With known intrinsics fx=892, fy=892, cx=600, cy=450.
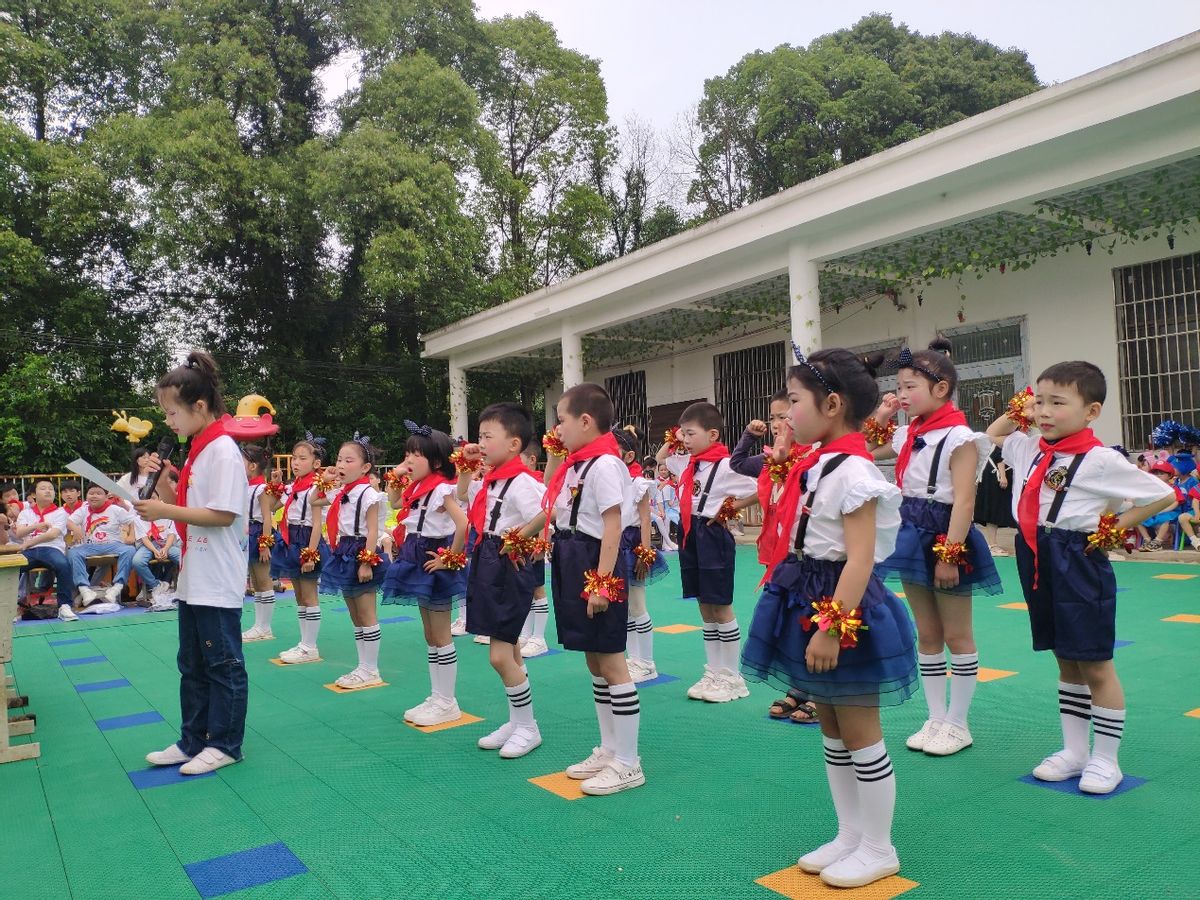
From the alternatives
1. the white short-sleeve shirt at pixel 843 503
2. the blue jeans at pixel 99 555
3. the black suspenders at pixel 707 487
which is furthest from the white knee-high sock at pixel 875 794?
the blue jeans at pixel 99 555

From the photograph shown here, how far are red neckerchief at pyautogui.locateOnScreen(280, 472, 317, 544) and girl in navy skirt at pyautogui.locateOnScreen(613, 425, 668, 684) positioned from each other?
226 cm

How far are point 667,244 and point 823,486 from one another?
11634 mm

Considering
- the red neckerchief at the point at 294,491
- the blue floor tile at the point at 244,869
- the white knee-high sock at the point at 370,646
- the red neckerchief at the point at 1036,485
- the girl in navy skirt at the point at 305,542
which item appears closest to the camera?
the blue floor tile at the point at 244,869

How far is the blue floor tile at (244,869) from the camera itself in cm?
275

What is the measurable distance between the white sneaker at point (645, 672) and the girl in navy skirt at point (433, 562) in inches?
46.2

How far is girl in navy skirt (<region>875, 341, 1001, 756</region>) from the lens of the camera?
11.9ft

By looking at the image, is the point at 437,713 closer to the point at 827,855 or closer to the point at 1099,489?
the point at 827,855

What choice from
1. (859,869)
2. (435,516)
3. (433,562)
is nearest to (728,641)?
(433,562)

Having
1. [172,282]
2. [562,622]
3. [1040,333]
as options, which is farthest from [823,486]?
[172,282]

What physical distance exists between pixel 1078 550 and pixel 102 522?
33.0ft

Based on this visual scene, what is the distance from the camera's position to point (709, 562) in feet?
15.9

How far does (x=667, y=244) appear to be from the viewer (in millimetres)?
13734

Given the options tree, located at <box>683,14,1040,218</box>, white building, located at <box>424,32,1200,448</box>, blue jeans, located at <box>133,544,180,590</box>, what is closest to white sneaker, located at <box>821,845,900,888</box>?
white building, located at <box>424,32,1200,448</box>

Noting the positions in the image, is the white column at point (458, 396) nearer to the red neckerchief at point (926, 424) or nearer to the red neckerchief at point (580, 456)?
the red neckerchief at point (580, 456)
